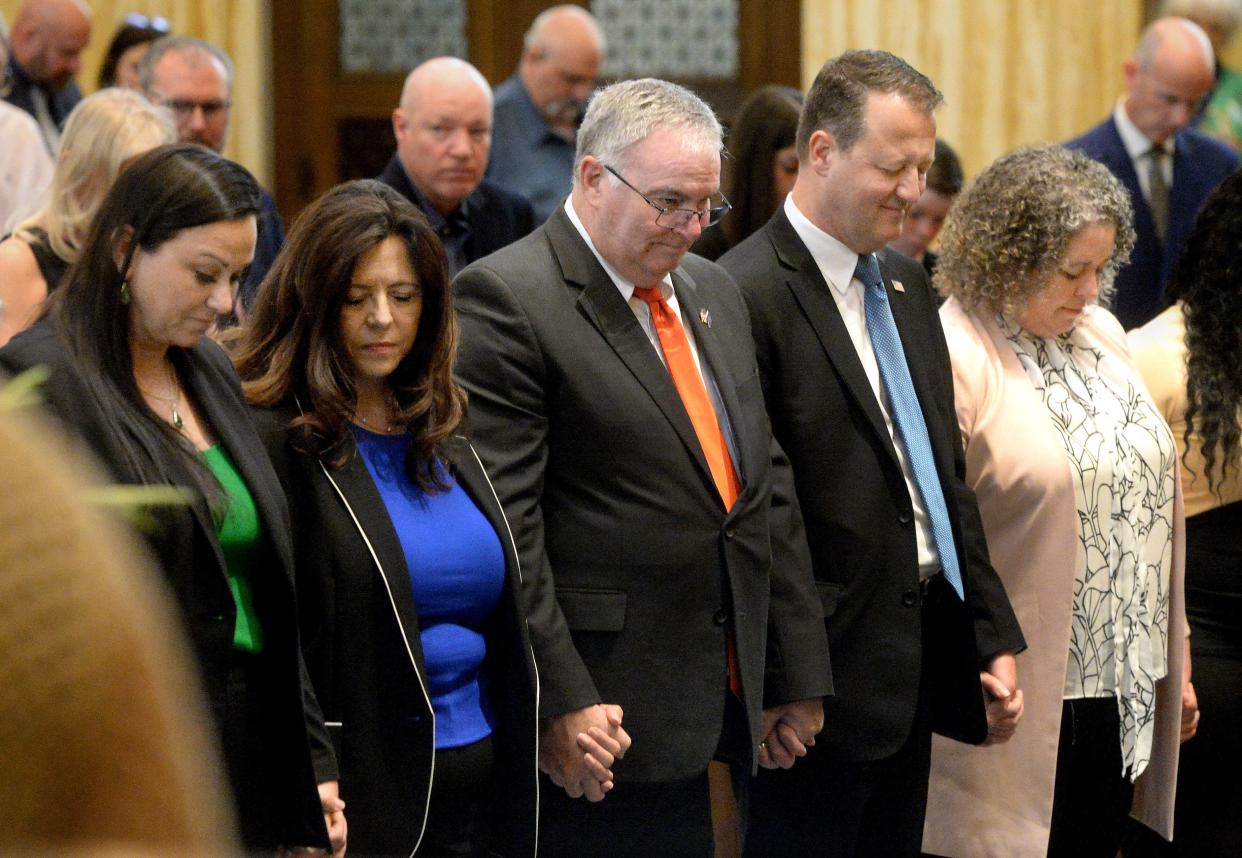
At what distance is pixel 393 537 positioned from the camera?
2.25m

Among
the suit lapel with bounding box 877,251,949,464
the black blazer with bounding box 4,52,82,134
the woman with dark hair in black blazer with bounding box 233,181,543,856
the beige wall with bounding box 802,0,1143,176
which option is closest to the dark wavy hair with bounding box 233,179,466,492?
the woman with dark hair in black blazer with bounding box 233,181,543,856

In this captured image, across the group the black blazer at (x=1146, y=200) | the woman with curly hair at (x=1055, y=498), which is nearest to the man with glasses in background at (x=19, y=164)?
the woman with curly hair at (x=1055, y=498)

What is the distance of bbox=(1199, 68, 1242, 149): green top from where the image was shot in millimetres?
5297

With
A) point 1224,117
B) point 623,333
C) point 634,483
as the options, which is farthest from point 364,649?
point 1224,117

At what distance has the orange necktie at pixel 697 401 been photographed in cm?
257

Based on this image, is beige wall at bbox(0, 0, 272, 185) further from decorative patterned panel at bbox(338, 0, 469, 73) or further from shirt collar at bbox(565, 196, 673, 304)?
shirt collar at bbox(565, 196, 673, 304)

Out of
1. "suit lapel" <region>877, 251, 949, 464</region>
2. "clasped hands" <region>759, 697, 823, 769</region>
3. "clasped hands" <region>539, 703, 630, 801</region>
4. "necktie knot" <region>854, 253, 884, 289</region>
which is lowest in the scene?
"clasped hands" <region>759, 697, 823, 769</region>

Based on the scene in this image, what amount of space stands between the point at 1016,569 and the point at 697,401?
79 centimetres

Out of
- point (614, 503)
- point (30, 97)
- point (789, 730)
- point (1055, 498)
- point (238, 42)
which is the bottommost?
point (789, 730)

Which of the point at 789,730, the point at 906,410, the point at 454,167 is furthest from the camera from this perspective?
the point at 454,167

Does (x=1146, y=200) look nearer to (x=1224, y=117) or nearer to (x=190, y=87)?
(x=1224, y=117)

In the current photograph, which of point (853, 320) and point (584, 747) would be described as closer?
point (584, 747)

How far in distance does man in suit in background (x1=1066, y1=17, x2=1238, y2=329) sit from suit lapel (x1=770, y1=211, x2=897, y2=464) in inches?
78.0

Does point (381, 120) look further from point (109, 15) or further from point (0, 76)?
point (0, 76)
